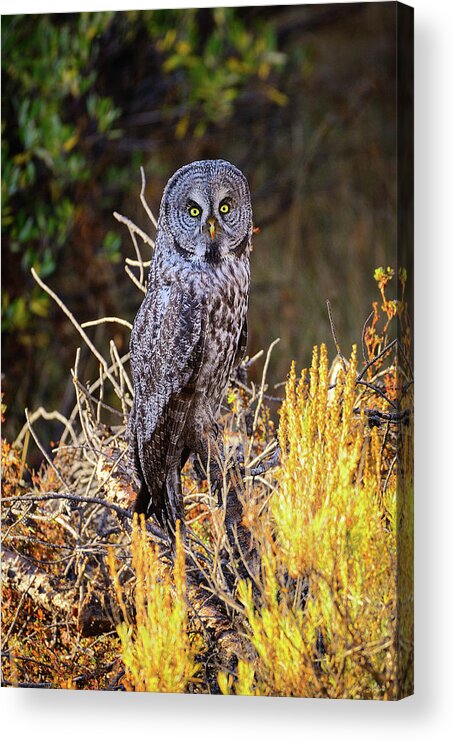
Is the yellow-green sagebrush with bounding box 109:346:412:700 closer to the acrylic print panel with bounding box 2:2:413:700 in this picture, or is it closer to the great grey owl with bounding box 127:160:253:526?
the acrylic print panel with bounding box 2:2:413:700

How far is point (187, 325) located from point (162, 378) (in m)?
0.18

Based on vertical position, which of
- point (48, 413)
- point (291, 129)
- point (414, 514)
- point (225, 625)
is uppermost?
point (291, 129)

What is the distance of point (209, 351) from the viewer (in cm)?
401

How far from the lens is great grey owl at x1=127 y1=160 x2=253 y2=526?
399 cm

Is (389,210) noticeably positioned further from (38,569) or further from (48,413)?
(38,569)

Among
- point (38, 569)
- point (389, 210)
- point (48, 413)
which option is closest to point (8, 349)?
point (48, 413)

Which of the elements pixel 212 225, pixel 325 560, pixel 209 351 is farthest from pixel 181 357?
pixel 325 560

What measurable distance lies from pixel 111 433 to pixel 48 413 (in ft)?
0.72


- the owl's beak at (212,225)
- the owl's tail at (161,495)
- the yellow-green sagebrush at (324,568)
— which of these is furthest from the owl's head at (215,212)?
the owl's tail at (161,495)

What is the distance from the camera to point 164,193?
4.06 m

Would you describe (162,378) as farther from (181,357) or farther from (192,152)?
(192,152)

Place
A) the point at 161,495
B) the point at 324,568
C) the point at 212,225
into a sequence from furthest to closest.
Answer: the point at 161,495 → the point at 212,225 → the point at 324,568

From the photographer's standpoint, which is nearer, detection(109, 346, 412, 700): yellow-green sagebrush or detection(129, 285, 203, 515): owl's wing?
detection(109, 346, 412, 700): yellow-green sagebrush

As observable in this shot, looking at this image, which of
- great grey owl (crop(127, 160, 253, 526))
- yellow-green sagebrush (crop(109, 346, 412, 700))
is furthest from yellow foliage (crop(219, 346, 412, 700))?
great grey owl (crop(127, 160, 253, 526))
